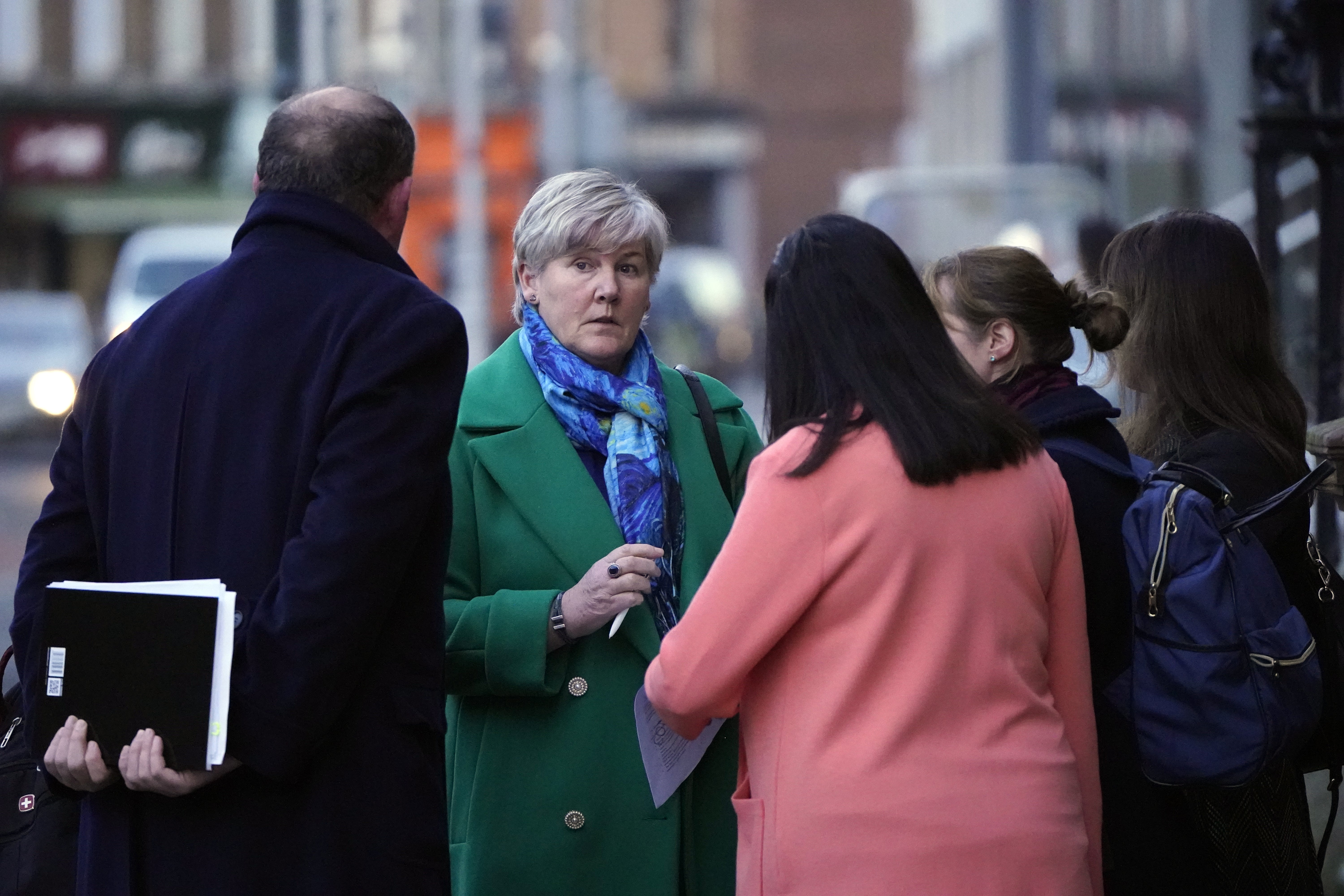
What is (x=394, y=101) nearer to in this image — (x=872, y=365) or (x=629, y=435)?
(x=629, y=435)

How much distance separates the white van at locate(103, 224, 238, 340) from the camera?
58.9 ft

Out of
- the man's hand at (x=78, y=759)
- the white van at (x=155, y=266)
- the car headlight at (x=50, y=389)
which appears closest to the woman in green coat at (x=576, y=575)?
the man's hand at (x=78, y=759)

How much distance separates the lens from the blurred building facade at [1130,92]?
47.9 ft

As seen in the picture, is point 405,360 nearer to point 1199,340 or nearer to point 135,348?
point 135,348

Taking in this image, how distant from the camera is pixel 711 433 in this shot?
3.34 metres

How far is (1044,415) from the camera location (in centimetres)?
285

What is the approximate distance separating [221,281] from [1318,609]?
6.18ft

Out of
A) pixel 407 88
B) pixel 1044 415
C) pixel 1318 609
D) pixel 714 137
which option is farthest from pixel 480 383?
pixel 714 137

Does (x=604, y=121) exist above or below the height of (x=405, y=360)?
above

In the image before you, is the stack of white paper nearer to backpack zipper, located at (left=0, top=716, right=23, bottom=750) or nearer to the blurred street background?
backpack zipper, located at (left=0, top=716, right=23, bottom=750)

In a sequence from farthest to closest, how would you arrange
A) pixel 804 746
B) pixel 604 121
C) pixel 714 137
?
pixel 714 137, pixel 604 121, pixel 804 746

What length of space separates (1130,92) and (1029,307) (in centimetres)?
1762

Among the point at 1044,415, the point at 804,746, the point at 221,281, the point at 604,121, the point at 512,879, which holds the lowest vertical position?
the point at 512,879

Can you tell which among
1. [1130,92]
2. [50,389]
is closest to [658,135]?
[1130,92]
